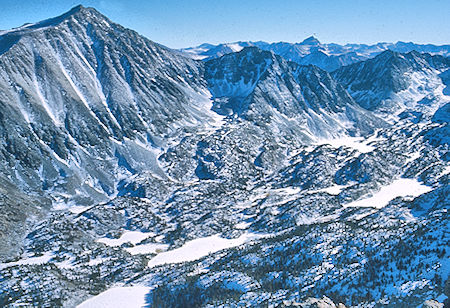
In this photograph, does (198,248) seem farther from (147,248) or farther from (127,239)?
(127,239)

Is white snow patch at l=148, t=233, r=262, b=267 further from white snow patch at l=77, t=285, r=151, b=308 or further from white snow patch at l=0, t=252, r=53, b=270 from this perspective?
white snow patch at l=0, t=252, r=53, b=270

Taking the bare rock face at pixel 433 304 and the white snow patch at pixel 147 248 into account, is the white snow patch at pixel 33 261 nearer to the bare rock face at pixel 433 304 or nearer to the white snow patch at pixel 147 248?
the white snow patch at pixel 147 248

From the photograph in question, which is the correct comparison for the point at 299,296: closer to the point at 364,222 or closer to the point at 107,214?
the point at 364,222

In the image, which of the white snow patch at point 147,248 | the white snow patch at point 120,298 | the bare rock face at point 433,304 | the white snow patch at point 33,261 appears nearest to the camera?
the bare rock face at point 433,304

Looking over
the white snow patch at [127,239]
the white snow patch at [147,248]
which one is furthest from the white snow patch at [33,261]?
the white snow patch at [147,248]

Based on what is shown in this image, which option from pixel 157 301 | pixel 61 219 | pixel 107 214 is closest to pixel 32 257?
pixel 61 219
